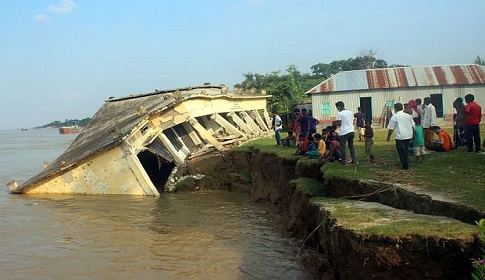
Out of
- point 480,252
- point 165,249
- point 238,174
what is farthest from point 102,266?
point 238,174

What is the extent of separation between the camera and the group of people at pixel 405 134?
9102 millimetres

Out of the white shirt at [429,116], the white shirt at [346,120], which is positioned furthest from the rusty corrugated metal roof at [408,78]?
the white shirt at [346,120]

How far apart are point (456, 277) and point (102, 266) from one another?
5987 mm

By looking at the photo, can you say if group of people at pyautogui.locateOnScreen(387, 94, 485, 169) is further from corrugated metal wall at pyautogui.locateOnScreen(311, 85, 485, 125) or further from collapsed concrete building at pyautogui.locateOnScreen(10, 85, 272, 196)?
corrugated metal wall at pyautogui.locateOnScreen(311, 85, 485, 125)

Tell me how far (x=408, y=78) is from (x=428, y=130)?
1659 centimetres

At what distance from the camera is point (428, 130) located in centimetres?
1170

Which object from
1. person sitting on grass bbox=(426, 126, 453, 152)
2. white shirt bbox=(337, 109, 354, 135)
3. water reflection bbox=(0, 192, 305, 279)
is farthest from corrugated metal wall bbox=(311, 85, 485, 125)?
white shirt bbox=(337, 109, 354, 135)

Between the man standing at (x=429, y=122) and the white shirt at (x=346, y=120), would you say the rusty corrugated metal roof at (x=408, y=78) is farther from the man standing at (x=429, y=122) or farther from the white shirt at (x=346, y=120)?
the white shirt at (x=346, y=120)

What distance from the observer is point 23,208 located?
1348 cm

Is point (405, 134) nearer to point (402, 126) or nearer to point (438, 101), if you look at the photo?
point (402, 126)

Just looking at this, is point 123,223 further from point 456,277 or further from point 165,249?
point 456,277

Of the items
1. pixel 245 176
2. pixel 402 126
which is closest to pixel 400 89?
pixel 245 176

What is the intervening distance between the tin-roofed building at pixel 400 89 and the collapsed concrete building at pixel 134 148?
27.9 feet

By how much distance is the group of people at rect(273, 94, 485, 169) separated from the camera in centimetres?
910
